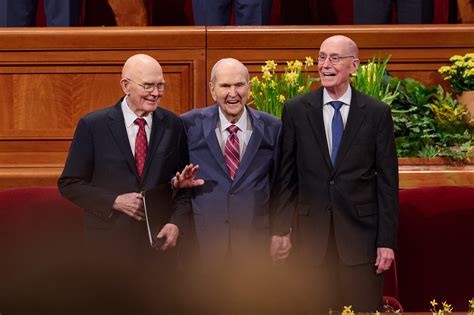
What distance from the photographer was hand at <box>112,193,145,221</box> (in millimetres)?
2469

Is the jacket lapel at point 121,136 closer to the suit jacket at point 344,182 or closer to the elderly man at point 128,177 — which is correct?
the elderly man at point 128,177

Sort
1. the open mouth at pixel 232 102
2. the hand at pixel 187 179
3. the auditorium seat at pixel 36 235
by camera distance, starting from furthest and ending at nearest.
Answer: the auditorium seat at pixel 36 235 < the open mouth at pixel 232 102 < the hand at pixel 187 179

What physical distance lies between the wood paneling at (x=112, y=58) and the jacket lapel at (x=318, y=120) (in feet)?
4.29

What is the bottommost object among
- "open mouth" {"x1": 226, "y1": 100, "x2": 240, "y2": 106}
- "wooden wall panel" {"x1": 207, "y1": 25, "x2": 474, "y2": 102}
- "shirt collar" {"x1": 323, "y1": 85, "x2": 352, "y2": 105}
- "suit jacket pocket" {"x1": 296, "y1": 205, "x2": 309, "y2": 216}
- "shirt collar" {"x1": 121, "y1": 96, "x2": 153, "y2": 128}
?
"suit jacket pocket" {"x1": 296, "y1": 205, "x2": 309, "y2": 216}

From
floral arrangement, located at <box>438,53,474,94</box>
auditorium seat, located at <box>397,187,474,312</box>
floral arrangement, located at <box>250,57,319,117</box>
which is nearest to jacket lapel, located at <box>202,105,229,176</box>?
floral arrangement, located at <box>250,57,319,117</box>

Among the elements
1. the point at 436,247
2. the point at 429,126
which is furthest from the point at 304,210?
the point at 429,126

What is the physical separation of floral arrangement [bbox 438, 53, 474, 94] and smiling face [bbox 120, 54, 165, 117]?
66.5 inches

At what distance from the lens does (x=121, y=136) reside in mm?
2531

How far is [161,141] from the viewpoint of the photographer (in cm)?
256

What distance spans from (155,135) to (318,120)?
48cm

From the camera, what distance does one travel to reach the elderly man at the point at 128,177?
249cm

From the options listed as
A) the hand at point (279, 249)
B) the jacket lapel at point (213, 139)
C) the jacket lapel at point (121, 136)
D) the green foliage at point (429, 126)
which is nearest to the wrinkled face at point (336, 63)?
the jacket lapel at point (213, 139)

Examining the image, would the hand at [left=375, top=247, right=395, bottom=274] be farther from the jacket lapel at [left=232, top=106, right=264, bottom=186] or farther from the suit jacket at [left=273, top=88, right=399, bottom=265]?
the jacket lapel at [left=232, top=106, right=264, bottom=186]

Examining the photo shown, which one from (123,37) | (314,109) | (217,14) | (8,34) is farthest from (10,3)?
(314,109)
